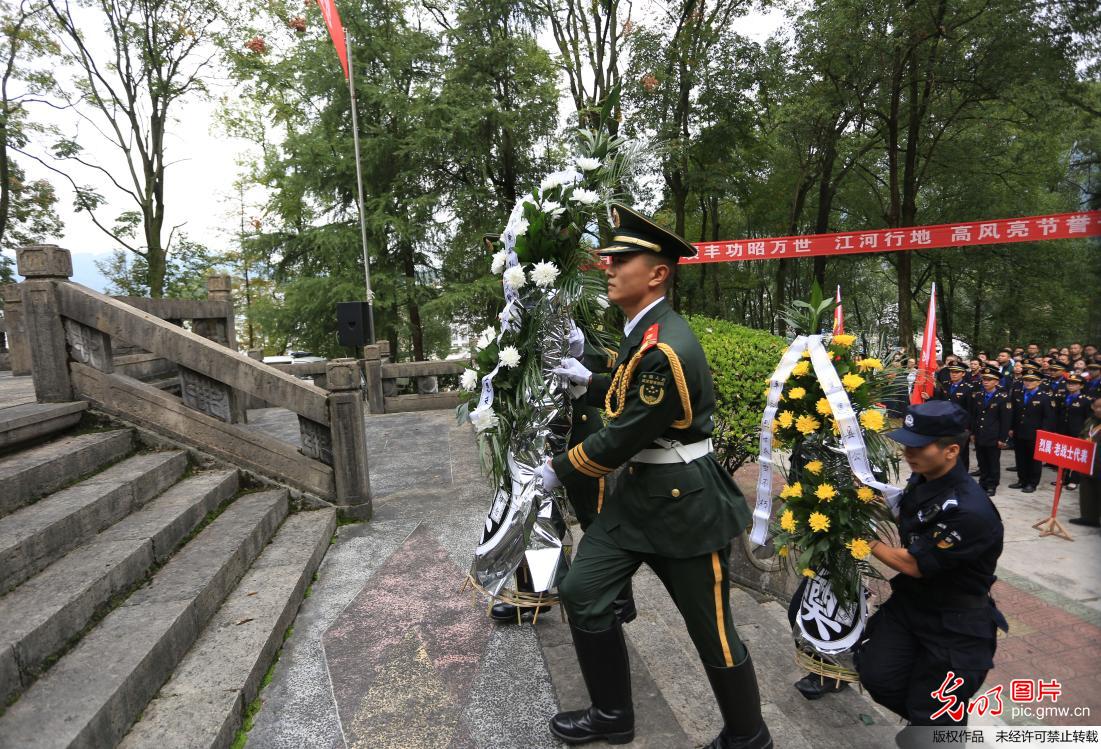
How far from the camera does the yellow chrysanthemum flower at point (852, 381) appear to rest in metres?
2.96

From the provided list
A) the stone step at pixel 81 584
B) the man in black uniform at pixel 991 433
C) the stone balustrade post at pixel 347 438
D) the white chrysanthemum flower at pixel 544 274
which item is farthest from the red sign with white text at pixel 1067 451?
the stone step at pixel 81 584

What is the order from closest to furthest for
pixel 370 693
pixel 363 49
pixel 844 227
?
pixel 370 693 < pixel 363 49 < pixel 844 227

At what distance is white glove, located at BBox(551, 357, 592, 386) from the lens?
3.23 meters

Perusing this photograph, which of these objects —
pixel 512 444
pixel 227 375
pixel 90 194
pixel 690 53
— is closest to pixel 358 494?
pixel 227 375

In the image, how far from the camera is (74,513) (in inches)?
138

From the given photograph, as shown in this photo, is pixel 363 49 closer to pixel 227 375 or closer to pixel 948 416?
pixel 227 375

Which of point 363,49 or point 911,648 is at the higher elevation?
point 363,49

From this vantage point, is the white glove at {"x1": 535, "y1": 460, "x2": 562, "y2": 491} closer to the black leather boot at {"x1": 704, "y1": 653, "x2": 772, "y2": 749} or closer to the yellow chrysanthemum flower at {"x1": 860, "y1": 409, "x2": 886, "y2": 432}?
the black leather boot at {"x1": 704, "y1": 653, "x2": 772, "y2": 749}

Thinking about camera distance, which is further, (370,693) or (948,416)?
(370,693)

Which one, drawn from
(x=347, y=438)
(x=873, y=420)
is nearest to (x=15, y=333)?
(x=347, y=438)

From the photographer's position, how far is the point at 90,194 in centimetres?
1922

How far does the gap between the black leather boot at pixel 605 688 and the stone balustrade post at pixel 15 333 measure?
898cm

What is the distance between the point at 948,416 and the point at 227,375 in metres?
5.25

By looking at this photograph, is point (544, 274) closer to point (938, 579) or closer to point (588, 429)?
point (588, 429)
